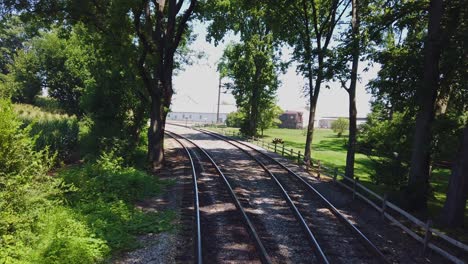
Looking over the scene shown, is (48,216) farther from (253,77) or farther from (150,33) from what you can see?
(253,77)

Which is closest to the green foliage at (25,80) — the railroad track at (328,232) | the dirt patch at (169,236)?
the dirt patch at (169,236)

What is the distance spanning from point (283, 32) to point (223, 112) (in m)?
86.5

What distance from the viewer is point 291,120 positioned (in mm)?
96812

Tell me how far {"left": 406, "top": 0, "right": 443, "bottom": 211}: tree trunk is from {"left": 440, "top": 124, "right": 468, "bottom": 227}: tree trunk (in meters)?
1.85

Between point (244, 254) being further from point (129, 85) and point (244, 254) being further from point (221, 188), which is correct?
point (129, 85)

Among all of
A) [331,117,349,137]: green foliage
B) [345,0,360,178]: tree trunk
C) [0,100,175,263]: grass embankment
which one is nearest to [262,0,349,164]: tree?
[345,0,360,178]: tree trunk

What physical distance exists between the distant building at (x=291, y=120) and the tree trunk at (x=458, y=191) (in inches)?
3311

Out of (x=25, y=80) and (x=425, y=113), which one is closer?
(x=425, y=113)

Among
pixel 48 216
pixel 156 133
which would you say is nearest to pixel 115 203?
pixel 48 216

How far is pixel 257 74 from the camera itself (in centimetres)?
4550

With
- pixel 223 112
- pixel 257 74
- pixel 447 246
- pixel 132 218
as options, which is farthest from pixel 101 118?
pixel 223 112

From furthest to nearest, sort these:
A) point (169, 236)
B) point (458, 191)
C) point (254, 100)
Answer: point (254, 100)
point (458, 191)
point (169, 236)

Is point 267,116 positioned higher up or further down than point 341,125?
higher up

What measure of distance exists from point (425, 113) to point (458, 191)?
12.2 ft
